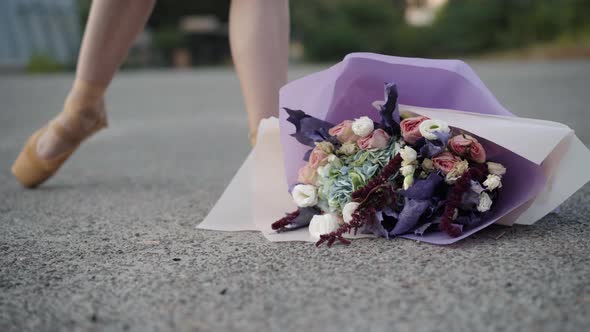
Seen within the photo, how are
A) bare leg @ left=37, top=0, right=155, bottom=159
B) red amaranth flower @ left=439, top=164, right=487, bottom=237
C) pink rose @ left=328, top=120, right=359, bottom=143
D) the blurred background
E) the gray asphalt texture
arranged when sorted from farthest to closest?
1. the blurred background
2. bare leg @ left=37, top=0, right=155, bottom=159
3. pink rose @ left=328, top=120, right=359, bottom=143
4. red amaranth flower @ left=439, top=164, right=487, bottom=237
5. the gray asphalt texture

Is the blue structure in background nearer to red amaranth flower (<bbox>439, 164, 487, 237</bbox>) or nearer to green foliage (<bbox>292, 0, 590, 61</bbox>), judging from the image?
green foliage (<bbox>292, 0, 590, 61</bbox>)

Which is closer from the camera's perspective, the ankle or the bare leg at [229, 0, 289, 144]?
the bare leg at [229, 0, 289, 144]

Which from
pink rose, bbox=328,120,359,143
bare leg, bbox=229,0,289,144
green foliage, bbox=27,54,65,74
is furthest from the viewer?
green foliage, bbox=27,54,65,74

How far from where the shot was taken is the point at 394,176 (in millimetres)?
1332

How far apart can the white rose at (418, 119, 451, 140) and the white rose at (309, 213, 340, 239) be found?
0.26 m

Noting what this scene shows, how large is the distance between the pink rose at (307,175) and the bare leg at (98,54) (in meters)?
0.87

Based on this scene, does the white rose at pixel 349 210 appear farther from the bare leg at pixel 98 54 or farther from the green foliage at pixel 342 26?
the green foliage at pixel 342 26

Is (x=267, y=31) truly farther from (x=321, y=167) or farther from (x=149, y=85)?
(x=149, y=85)

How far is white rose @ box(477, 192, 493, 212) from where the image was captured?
1285 millimetres

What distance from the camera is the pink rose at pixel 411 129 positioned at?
1306 mm

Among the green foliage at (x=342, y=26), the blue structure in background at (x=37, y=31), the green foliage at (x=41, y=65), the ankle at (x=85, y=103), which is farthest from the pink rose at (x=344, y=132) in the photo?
the green foliage at (x=342, y=26)

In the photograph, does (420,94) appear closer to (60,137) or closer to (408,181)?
(408,181)

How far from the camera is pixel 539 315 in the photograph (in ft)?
2.98

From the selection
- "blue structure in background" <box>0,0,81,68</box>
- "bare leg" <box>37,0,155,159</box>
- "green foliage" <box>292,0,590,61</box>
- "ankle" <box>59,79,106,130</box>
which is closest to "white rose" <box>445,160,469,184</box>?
"bare leg" <box>37,0,155,159</box>
